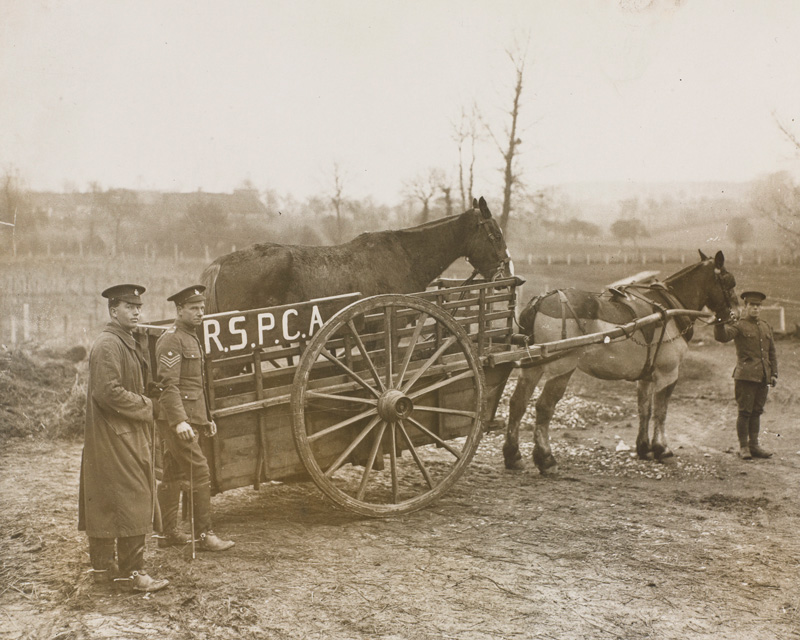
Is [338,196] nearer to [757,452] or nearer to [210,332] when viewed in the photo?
[757,452]

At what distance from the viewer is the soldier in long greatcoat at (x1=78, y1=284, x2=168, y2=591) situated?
3.90 m

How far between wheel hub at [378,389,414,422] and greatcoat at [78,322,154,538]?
1.72 meters

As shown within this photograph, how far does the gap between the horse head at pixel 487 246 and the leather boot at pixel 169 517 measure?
364cm

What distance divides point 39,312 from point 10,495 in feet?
17.9

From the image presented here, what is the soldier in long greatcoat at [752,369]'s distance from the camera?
7.02m

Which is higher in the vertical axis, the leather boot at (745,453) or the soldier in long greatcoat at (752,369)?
the soldier in long greatcoat at (752,369)

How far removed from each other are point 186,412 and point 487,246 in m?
3.61

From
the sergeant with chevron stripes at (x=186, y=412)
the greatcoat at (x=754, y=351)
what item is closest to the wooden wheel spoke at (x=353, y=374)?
the sergeant with chevron stripes at (x=186, y=412)

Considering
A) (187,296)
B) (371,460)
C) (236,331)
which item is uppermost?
(187,296)

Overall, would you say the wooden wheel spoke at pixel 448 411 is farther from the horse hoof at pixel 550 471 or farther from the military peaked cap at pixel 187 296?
the military peaked cap at pixel 187 296

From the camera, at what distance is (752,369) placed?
701cm

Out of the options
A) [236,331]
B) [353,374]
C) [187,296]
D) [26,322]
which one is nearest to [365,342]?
[353,374]

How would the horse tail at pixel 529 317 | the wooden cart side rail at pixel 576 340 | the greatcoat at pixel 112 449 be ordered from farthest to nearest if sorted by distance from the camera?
the horse tail at pixel 529 317
the wooden cart side rail at pixel 576 340
the greatcoat at pixel 112 449

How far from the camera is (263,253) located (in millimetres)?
6055
